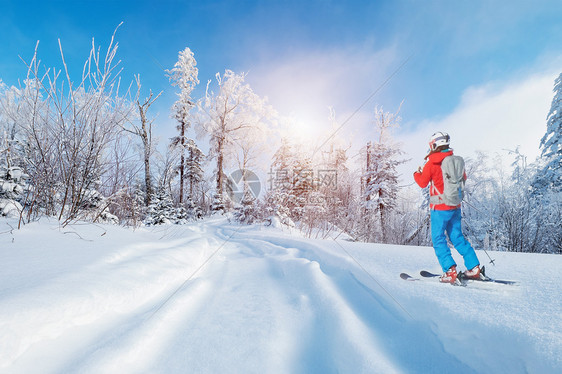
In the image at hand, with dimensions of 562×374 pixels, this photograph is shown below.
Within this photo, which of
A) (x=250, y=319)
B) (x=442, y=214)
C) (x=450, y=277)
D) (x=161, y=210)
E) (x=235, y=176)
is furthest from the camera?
(x=235, y=176)

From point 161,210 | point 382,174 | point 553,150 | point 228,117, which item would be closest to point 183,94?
point 228,117

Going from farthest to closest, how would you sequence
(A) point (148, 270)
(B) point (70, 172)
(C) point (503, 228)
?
1. (C) point (503, 228)
2. (B) point (70, 172)
3. (A) point (148, 270)

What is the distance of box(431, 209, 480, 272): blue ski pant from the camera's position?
1.80m

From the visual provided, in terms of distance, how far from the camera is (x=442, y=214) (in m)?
1.84

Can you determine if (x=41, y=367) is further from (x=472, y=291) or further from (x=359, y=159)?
(x=359, y=159)

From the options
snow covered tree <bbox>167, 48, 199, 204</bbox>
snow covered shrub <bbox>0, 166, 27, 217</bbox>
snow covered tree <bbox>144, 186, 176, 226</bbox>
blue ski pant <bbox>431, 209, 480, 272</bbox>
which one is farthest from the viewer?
snow covered tree <bbox>167, 48, 199, 204</bbox>

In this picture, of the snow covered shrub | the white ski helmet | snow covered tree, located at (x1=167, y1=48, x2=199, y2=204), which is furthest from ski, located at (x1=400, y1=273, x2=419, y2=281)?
snow covered tree, located at (x1=167, y1=48, x2=199, y2=204)

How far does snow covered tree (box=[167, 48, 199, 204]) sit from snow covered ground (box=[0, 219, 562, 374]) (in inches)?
601

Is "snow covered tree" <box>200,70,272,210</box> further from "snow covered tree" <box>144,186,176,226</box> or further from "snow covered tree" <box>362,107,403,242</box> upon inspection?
"snow covered tree" <box>362,107,403,242</box>

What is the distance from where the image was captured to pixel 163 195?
1270 cm

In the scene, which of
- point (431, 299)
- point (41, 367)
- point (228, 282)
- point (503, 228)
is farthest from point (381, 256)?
point (503, 228)

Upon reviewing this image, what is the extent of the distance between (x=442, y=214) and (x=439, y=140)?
0.61 meters

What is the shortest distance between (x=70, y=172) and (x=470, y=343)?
4086 millimetres

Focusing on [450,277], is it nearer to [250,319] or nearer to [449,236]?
[449,236]
